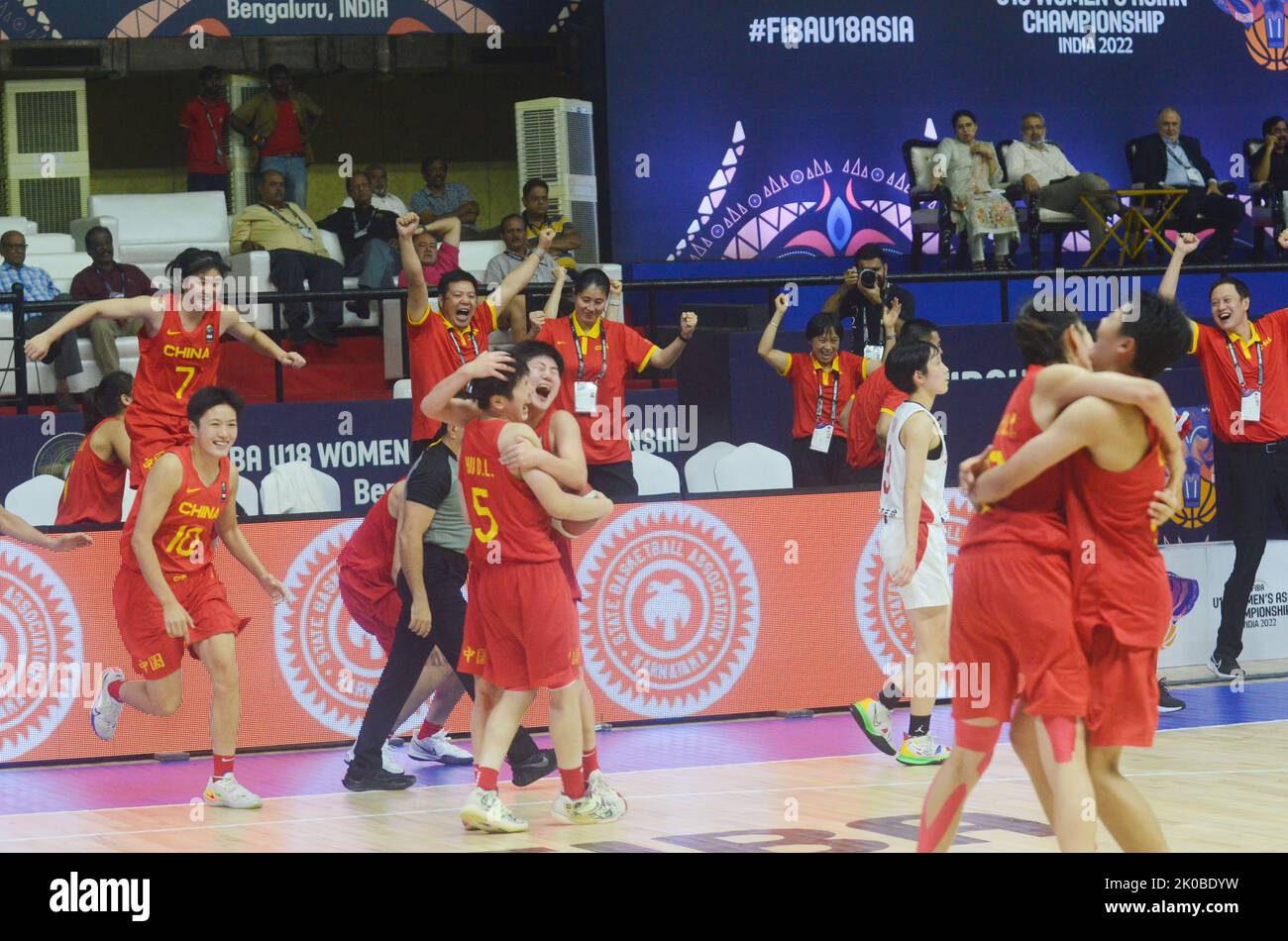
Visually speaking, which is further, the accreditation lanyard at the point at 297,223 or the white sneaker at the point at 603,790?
the accreditation lanyard at the point at 297,223

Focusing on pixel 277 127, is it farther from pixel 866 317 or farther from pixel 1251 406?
pixel 1251 406

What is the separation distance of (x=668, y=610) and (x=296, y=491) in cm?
216

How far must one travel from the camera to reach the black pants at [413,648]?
7.87 meters

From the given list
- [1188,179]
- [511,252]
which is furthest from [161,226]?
[1188,179]

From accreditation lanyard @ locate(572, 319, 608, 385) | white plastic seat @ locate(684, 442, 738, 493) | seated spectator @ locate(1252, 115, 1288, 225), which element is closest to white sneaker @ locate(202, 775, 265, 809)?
accreditation lanyard @ locate(572, 319, 608, 385)

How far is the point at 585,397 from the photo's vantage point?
1002 centimetres

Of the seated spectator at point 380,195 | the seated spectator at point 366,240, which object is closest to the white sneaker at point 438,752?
the seated spectator at point 366,240

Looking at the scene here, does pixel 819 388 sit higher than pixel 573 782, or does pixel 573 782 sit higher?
pixel 819 388

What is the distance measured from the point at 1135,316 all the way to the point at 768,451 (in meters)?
5.71

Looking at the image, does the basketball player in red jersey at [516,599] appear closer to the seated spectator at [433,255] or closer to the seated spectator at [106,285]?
the seated spectator at [433,255]

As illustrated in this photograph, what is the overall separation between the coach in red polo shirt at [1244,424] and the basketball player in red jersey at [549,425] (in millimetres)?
4477

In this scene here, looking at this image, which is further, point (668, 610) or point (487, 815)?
point (668, 610)
